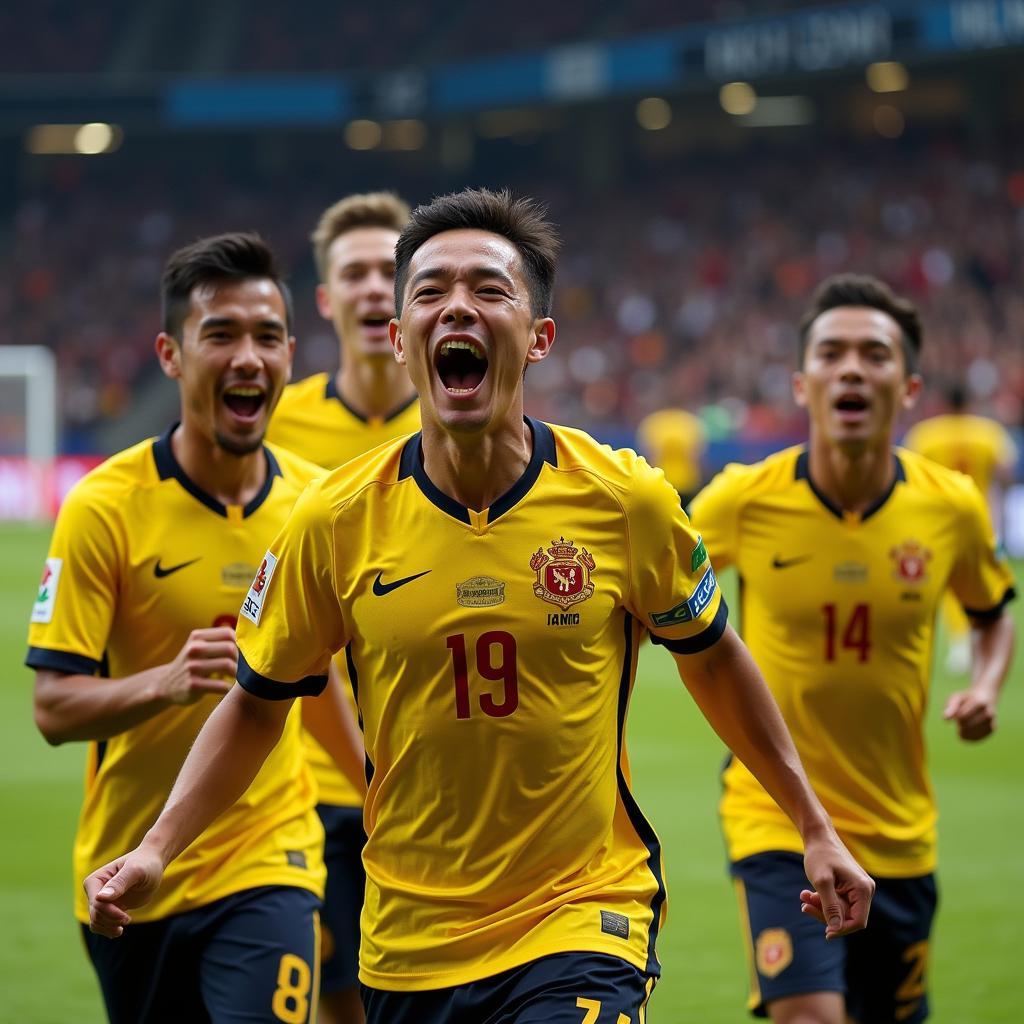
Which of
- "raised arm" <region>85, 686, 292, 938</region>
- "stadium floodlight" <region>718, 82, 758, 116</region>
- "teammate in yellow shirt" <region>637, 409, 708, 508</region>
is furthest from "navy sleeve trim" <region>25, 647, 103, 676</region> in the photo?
"stadium floodlight" <region>718, 82, 758, 116</region>

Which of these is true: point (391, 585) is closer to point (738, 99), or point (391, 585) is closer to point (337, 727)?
point (337, 727)

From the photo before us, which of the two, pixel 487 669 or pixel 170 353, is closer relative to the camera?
pixel 487 669

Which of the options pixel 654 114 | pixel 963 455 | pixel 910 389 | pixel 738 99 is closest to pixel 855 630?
pixel 910 389

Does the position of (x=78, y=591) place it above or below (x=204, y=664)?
above

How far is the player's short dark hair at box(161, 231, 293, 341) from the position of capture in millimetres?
4492

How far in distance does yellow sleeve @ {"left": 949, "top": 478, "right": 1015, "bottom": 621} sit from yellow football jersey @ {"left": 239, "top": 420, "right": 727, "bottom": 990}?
6.63 ft

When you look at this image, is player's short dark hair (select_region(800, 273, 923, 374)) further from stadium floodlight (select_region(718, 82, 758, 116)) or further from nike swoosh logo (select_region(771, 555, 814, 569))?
stadium floodlight (select_region(718, 82, 758, 116))

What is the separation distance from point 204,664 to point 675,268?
99.0ft

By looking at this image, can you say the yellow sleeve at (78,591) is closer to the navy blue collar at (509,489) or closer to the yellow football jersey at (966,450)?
the navy blue collar at (509,489)

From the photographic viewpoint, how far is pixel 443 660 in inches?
131

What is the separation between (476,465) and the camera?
3453 mm

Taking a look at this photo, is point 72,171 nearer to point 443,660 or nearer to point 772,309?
point 772,309

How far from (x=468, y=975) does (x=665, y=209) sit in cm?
3224

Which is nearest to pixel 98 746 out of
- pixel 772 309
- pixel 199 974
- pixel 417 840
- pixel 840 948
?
pixel 199 974
